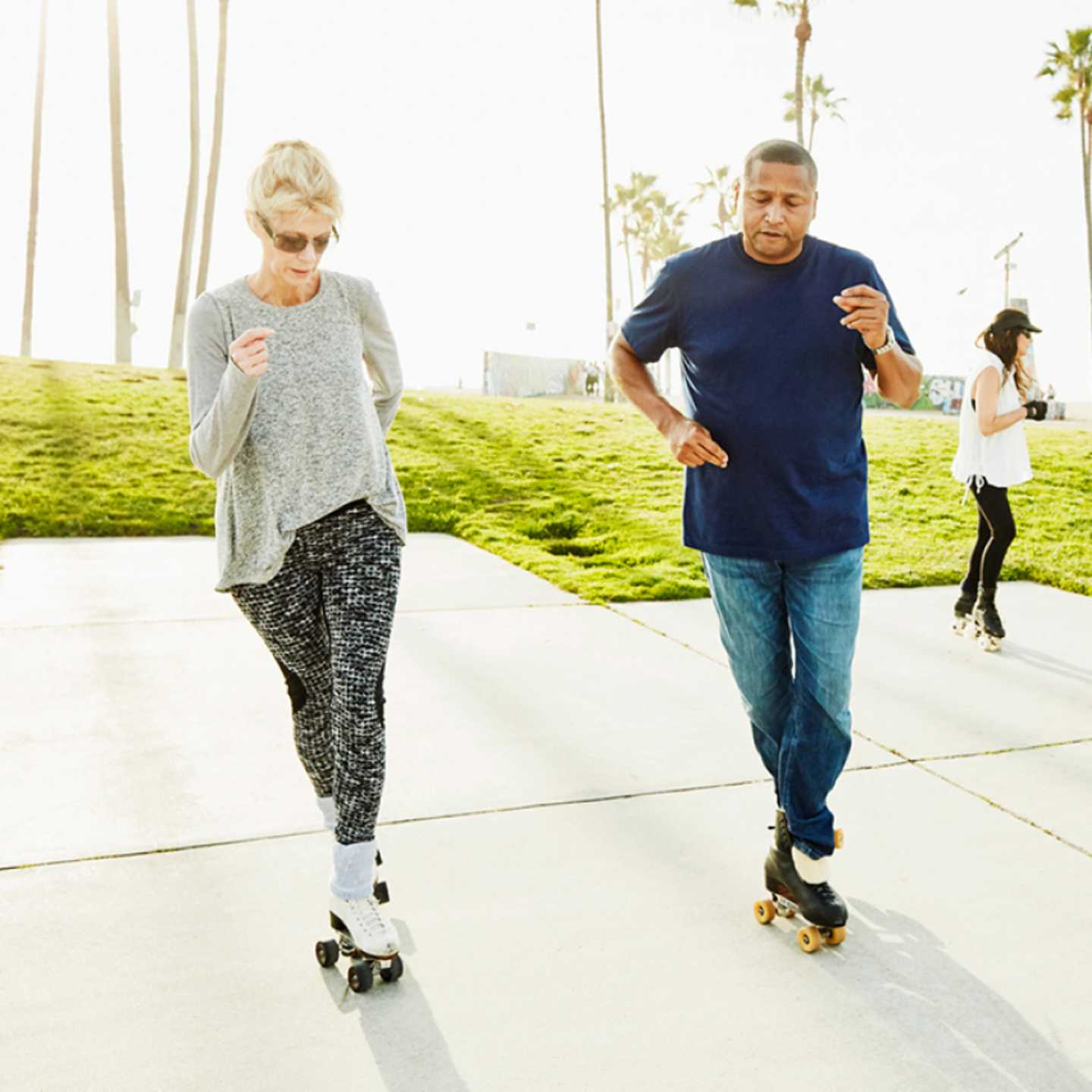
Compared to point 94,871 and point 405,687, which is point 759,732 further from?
point 405,687

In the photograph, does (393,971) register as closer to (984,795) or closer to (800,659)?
(800,659)

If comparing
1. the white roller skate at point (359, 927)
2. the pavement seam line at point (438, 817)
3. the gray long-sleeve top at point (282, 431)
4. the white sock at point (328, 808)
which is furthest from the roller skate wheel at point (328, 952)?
the gray long-sleeve top at point (282, 431)

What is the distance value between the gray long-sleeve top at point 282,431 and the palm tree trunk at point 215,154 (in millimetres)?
20005

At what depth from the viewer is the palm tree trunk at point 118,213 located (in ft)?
71.3

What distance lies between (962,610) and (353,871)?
4792mm

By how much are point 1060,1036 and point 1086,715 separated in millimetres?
2763

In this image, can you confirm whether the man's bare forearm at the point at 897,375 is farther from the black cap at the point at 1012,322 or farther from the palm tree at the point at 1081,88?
the palm tree at the point at 1081,88

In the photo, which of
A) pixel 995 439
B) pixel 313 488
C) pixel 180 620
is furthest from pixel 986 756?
pixel 180 620

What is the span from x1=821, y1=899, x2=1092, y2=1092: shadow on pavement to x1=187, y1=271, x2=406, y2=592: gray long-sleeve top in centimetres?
158

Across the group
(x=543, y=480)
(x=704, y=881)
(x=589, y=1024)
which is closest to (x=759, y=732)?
(x=704, y=881)

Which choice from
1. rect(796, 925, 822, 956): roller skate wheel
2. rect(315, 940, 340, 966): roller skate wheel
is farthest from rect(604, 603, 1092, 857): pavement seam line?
rect(315, 940, 340, 966): roller skate wheel

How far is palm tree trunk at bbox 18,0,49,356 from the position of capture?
2978 cm

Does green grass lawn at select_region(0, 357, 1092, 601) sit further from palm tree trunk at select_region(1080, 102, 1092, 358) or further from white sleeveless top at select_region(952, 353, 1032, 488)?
palm tree trunk at select_region(1080, 102, 1092, 358)

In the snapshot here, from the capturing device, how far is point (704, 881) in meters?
3.23
